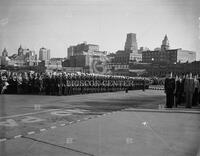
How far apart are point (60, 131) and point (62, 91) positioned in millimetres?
14386

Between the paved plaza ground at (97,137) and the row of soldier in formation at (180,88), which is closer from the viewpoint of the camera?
the paved plaza ground at (97,137)

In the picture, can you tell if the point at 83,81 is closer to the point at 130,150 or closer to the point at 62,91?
the point at 62,91

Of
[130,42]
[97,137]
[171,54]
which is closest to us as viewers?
[97,137]

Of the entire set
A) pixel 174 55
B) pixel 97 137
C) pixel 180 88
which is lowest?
pixel 97 137

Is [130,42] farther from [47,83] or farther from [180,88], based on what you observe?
[47,83]

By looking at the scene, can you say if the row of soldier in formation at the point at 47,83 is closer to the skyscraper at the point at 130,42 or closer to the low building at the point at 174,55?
the low building at the point at 174,55

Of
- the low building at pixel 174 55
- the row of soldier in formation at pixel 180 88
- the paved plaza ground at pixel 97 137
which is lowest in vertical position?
the paved plaza ground at pixel 97 137

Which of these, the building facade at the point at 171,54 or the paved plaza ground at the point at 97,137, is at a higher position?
the building facade at the point at 171,54

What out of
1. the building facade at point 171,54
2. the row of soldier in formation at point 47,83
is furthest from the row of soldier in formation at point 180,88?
the row of soldier in formation at point 47,83

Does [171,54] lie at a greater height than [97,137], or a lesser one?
greater

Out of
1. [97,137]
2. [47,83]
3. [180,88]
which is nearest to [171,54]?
[180,88]

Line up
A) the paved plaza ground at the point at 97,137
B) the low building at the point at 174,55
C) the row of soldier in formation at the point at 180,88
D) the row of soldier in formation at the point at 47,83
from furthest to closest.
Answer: the row of soldier in formation at the point at 47,83 → the row of soldier in formation at the point at 180,88 → the low building at the point at 174,55 → the paved plaza ground at the point at 97,137

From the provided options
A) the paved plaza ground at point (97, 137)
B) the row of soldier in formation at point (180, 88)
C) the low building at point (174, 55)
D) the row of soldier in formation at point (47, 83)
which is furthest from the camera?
the row of soldier in formation at point (47, 83)

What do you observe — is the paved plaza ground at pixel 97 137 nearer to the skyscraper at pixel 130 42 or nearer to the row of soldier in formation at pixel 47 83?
the skyscraper at pixel 130 42
